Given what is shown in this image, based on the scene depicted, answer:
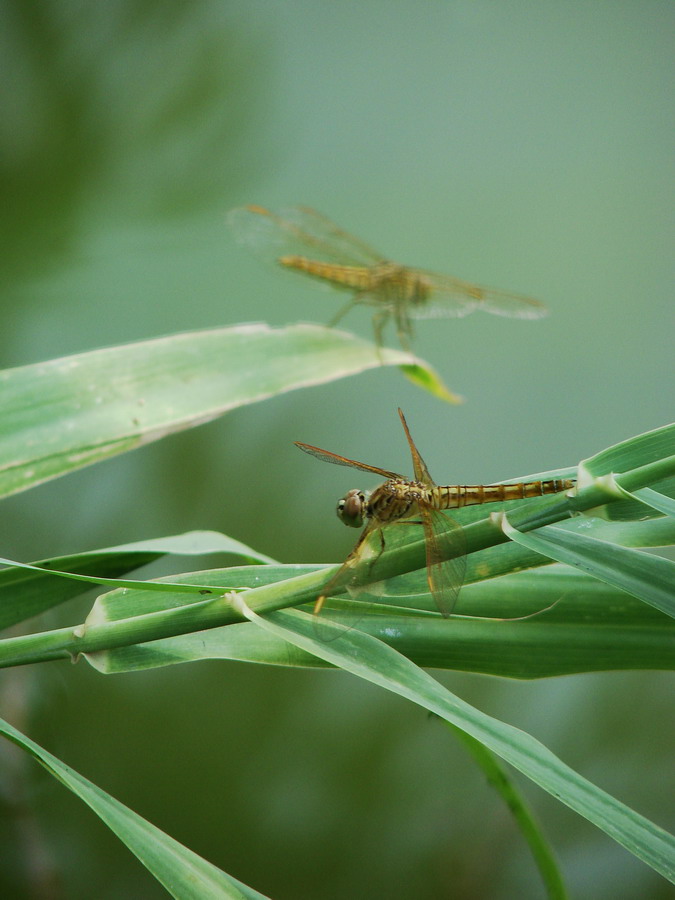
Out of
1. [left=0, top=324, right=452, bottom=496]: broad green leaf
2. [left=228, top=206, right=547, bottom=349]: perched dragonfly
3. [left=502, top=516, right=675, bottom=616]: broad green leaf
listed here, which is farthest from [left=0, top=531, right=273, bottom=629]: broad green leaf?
[left=228, top=206, right=547, bottom=349]: perched dragonfly

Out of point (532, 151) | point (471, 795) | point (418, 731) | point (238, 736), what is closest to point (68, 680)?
point (238, 736)

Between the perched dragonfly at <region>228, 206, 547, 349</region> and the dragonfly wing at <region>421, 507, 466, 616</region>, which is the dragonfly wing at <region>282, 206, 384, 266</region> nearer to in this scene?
the perched dragonfly at <region>228, 206, 547, 349</region>

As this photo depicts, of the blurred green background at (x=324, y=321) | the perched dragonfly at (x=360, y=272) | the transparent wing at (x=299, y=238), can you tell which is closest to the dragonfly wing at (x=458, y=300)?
the perched dragonfly at (x=360, y=272)

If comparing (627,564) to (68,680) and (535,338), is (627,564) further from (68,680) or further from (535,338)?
(535,338)

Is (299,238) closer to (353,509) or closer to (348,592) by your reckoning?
(353,509)

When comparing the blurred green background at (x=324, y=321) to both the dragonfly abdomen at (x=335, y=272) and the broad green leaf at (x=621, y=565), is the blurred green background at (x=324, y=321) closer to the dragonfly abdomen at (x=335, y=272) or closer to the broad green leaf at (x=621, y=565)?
the dragonfly abdomen at (x=335, y=272)

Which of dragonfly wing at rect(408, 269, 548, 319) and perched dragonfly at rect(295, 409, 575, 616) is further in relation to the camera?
dragonfly wing at rect(408, 269, 548, 319)
